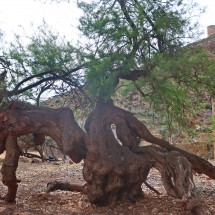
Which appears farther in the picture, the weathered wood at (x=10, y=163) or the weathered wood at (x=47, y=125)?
the weathered wood at (x=10, y=163)

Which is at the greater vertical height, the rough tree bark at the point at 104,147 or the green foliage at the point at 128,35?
the green foliage at the point at 128,35

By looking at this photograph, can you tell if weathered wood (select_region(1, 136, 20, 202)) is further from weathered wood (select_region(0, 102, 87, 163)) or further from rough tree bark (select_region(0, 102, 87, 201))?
weathered wood (select_region(0, 102, 87, 163))

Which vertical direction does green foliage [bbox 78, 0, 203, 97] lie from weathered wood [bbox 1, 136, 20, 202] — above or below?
above

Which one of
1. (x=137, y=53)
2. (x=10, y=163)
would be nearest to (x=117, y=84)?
(x=137, y=53)

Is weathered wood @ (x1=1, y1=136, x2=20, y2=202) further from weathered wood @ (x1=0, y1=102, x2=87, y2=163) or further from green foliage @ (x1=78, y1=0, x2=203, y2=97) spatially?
green foliage @ (x1=78, y1=0, x2=203, y2=97)

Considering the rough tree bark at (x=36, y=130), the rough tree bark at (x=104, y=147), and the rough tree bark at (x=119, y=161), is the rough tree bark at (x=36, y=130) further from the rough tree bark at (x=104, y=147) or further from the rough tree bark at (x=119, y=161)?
the rough tree bark at (x=119, y=161)

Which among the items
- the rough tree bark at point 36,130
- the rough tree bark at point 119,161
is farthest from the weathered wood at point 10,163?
the rough tree bark at point 119,161

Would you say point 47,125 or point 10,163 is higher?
point 47,125

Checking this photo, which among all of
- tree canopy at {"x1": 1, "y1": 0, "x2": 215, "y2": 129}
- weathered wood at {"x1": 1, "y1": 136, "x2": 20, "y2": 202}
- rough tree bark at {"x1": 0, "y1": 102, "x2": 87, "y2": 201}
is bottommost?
weathered wood at {"x1": 1, "y1": 136, "x2": 20, "y2": 202}

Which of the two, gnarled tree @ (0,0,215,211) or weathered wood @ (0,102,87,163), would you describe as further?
weathered wood @ (0,102,87,163)

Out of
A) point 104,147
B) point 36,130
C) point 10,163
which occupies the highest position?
point 36,130

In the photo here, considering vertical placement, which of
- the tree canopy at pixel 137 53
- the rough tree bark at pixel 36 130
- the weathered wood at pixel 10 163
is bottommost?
the weathered wood at pixel 10 163

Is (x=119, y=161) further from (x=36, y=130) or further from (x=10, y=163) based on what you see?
(x=10, y=163)

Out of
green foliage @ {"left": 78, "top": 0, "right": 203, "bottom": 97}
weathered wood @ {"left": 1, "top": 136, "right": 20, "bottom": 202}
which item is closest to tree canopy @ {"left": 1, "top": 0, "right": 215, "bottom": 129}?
green foliage @ {"left": 78, "top": 0, "right": 203, "bottom": 97}
